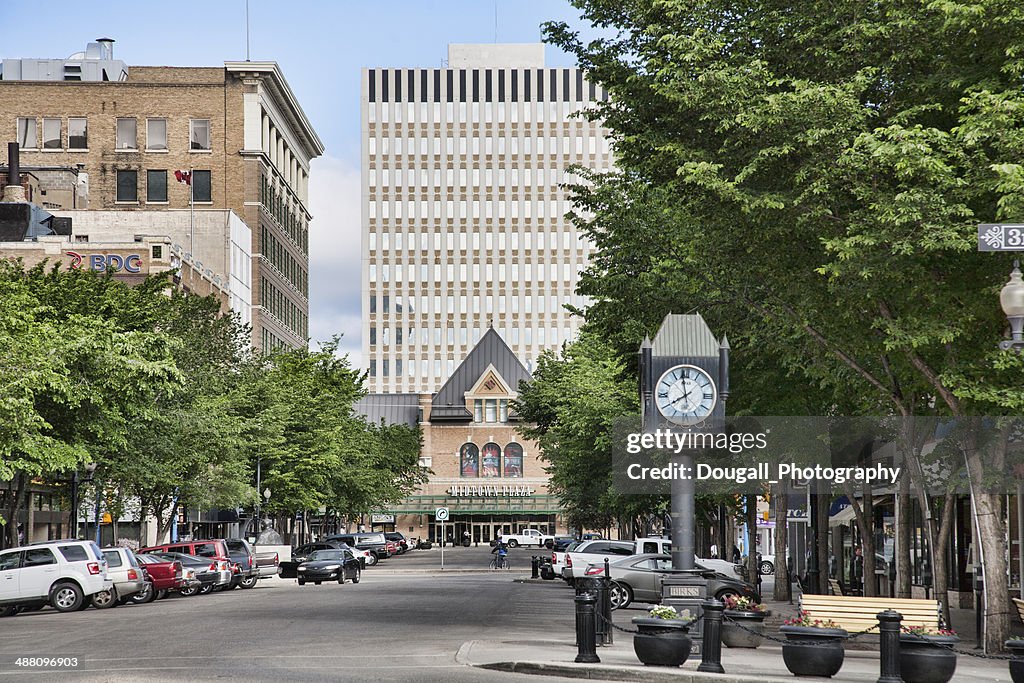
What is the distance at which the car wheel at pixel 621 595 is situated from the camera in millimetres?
38153

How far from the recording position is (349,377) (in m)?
85.8

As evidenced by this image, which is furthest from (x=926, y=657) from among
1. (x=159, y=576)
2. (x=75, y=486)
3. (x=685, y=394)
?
(x=75, y=486)

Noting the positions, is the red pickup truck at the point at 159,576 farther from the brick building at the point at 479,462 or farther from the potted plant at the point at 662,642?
the brick building at the point at 479,462

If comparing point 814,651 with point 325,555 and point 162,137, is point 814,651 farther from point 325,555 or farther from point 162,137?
point 162,137

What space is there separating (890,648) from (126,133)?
3529 inches

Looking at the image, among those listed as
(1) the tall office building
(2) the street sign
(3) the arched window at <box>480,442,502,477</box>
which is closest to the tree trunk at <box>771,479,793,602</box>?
(2) the street sign

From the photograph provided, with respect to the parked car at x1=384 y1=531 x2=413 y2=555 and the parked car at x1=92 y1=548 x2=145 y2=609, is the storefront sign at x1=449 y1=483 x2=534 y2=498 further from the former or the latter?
the parked car at x1=92 y1=548 x2=145 y2=609

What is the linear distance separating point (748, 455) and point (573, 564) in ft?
41.6

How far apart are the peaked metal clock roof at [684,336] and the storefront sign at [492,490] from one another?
122 metres

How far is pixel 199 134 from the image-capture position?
99.8 metres

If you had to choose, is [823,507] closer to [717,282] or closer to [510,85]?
Result: [717,282]

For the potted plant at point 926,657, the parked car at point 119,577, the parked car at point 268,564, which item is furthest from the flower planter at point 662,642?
the parked car at point 268,564

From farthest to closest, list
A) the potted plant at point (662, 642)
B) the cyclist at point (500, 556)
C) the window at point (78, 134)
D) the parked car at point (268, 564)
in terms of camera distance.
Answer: the window at point (78, 134), the cyclist at point (500, 556), the parked car at point (268, 564), the potted plant at point (662, 642)

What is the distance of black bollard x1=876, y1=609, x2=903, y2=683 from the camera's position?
16.8m
